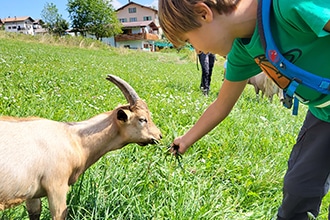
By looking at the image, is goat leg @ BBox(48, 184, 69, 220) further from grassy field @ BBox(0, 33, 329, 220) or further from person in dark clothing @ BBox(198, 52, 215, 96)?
person in dark clothing @ BBox(198, 52, 215, 96)

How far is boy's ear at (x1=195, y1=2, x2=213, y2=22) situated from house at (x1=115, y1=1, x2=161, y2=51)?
5783cm

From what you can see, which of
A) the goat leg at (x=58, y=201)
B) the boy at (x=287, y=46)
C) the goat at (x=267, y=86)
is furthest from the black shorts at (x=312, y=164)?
the goat at (x=267, y=86)

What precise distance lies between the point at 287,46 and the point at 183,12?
19.6 inches

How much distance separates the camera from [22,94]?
471 cm

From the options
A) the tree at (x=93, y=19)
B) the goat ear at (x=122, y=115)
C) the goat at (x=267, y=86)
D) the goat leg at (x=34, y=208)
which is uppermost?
the goat ear at (x=122, y=115)

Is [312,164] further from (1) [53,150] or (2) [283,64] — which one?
(1) [53,150]

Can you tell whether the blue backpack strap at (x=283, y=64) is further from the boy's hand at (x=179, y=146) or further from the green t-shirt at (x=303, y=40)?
the boy's hand at (x=179, y=146)

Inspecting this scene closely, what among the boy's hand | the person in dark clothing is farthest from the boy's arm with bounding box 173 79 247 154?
the person in dark clothing

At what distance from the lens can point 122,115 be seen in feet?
8.34

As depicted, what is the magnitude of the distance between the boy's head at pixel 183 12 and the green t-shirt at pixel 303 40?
0.62 feet

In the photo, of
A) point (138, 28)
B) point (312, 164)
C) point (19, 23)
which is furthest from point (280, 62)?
point (19, 23)

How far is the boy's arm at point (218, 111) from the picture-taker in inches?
84.7

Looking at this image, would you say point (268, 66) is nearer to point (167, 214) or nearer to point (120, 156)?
point (167, 214)

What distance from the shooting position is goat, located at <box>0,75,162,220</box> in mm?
2102
